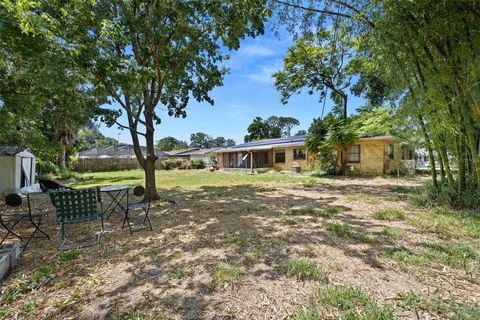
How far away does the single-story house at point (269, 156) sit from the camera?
59.6ft

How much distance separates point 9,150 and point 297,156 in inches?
623

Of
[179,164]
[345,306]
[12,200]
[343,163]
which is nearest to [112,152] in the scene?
[179,164]

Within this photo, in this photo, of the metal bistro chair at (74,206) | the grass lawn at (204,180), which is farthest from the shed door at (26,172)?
the metal bistro chair at (74,206)

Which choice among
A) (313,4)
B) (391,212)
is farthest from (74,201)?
(313,4)

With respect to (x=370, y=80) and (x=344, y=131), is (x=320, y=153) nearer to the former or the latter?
(x=344, y=131)

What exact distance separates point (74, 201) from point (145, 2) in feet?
17.6

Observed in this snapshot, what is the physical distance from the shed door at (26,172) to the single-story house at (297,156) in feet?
44.4

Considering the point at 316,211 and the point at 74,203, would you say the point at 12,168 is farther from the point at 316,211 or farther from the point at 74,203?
the point at 316,211

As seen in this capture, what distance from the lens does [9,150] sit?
381 inches

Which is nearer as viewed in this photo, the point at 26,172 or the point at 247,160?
the point at 26,172

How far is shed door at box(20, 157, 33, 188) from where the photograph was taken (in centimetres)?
1075

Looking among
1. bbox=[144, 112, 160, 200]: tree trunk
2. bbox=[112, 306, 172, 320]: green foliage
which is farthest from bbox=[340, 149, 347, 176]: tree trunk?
bbox=[112, 306, 172, 320]: green foliage

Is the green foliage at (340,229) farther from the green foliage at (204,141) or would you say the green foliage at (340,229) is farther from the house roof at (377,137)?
the green foliage at (204,141)

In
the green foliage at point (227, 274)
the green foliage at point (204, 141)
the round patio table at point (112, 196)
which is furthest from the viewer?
the green foliage at point (204, 141)
